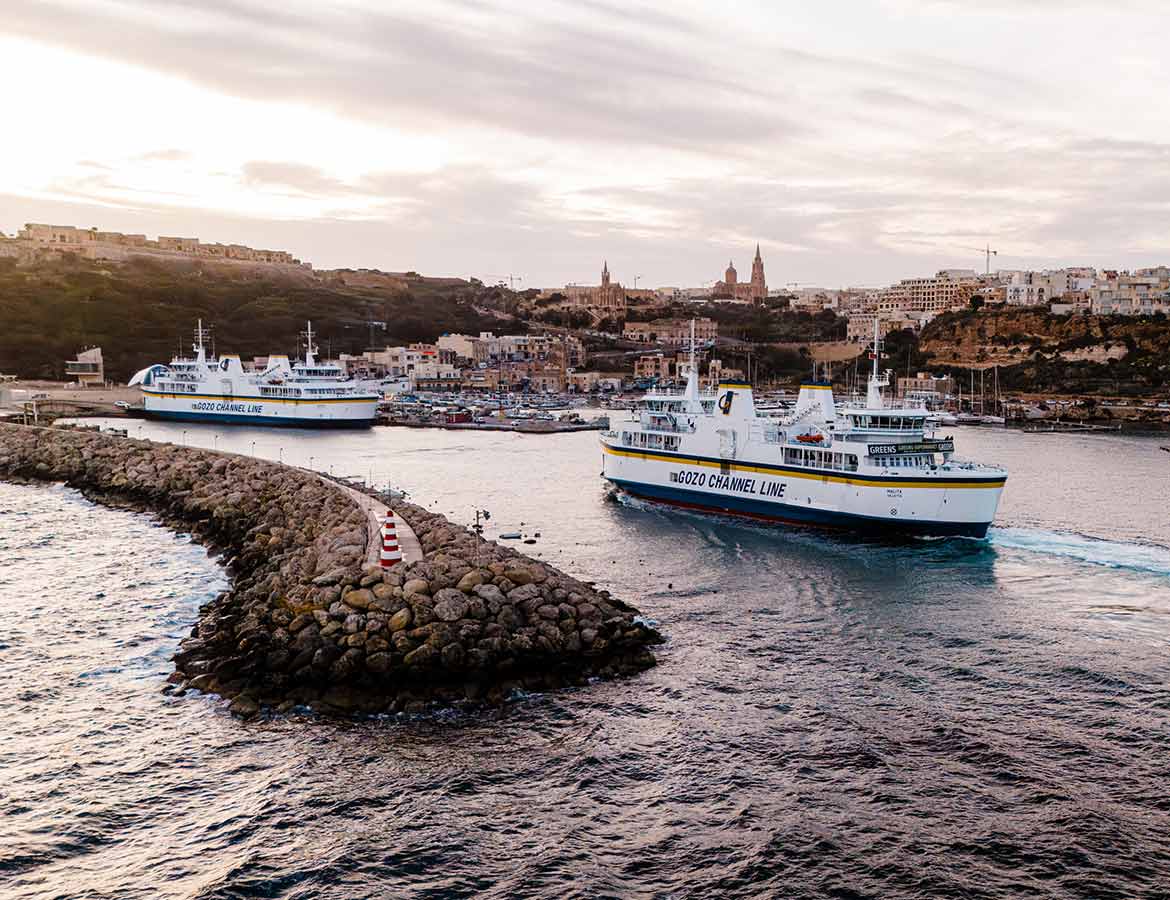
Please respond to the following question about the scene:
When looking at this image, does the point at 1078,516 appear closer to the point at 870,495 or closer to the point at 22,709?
the point at 870,495

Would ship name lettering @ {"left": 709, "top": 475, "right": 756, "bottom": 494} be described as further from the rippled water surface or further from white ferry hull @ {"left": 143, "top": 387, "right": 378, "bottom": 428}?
white ferry hull @ {"left": 143, "top": 387, "right": 378, "bottom": 428}

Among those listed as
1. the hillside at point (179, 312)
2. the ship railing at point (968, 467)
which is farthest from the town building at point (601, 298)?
the ship railing at point (968, 467)

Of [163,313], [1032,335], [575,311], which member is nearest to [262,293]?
[163,313]

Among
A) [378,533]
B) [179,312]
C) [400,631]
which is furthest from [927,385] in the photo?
[179,312]

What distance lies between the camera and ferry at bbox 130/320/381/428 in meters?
64.5

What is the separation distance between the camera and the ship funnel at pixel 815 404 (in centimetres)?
3052

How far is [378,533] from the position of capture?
2042 cm

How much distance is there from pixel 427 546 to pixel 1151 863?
43.9ft

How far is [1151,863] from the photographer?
1020 cm

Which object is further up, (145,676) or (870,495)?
(870,495)

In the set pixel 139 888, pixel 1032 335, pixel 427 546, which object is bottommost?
pixel 139 888

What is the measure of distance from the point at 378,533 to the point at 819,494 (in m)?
14.2

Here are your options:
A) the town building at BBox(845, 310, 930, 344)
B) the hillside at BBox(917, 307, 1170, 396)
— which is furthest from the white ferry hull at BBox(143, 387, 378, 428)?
the town building at BBox(845, 310, 930, 344)

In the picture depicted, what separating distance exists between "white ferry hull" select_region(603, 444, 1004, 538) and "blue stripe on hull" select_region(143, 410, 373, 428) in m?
35.5
